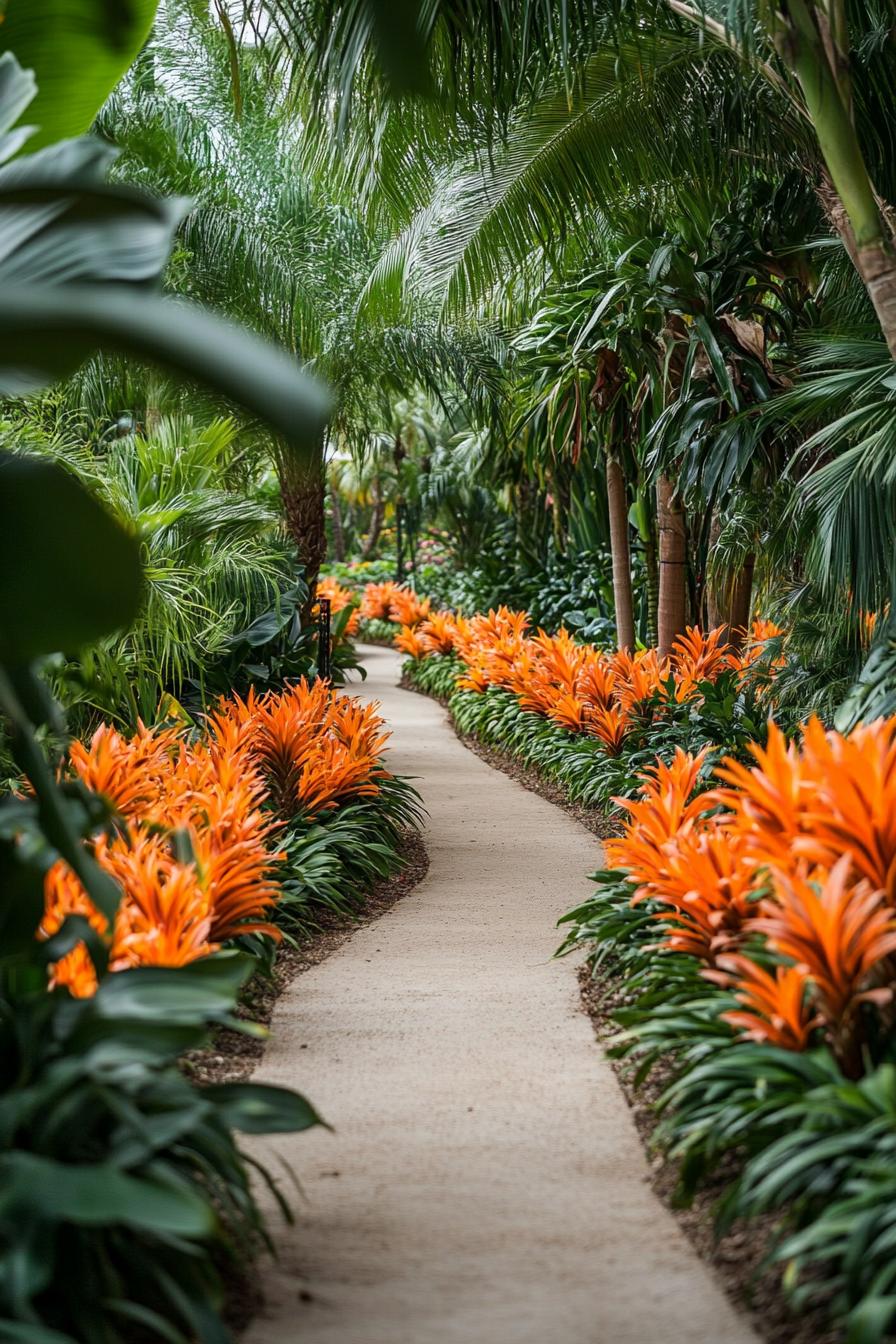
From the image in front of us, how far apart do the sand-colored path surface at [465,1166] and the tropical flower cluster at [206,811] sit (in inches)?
22.1

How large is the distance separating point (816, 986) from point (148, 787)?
3.19m

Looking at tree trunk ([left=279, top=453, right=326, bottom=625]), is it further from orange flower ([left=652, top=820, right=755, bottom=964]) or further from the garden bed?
orange flower ([left=652, top=820, right=755, bottom=964])

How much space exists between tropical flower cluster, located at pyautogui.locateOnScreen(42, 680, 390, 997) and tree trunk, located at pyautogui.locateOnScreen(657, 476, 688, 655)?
277cm

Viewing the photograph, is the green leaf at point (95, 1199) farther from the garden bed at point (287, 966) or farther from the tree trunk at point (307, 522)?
the tree trunk at point (307, 522)

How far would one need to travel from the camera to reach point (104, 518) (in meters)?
1.88

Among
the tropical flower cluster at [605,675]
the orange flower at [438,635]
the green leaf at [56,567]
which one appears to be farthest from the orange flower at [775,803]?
the orange flower at [438,635]

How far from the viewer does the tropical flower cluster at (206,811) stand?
362cm

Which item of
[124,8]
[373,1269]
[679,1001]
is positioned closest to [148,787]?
[679,1001]

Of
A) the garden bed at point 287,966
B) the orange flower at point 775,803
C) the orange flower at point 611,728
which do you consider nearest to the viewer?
the orange flower at point 775,803

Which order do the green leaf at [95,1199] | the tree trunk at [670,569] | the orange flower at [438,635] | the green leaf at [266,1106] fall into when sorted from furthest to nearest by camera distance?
the orange flower at [438,635] → the tree trunk at [670,569] → the green leaf at [266,1106] → the green leaf at [95,1199]

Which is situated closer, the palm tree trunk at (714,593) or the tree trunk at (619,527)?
the palm tree trunk at (714,593)

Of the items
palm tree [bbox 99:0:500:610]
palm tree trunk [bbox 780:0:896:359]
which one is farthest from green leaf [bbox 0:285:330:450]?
palm tree [bbox 99:0:500:610]

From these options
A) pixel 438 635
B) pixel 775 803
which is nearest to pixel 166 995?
pixel 775 803

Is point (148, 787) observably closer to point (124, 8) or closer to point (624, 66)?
point (624, 66)
